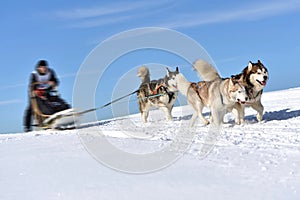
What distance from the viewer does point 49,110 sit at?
27.6 ft

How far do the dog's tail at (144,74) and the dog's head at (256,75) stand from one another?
2.98m

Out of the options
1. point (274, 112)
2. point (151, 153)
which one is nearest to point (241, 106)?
point (274, 112)

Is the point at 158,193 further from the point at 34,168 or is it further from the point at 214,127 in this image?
the point at 214,127

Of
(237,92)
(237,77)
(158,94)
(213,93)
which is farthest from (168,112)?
(237,92)

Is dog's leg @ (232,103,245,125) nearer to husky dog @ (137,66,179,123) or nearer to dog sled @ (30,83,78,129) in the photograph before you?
husky dog @ (137,66,179,123)

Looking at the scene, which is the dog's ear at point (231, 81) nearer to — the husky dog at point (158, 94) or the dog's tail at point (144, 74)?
the husky dog at point (158, 94)

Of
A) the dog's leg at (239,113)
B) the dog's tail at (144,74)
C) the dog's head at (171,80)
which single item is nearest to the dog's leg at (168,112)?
the dog's head at (171,80)

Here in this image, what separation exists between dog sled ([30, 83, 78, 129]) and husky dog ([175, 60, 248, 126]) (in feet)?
7.50

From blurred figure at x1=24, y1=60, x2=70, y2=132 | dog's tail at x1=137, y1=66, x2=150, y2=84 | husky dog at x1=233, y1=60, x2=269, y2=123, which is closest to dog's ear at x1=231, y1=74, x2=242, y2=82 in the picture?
husky dog at x1=233, y1=60, x2=269, y2=123

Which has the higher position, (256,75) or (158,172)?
(256,75)

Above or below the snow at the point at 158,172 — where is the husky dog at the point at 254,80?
above

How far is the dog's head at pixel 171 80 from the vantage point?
9129mm

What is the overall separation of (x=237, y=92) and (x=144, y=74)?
11.5 feet

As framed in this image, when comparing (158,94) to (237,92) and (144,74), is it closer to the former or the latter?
(144,74)
